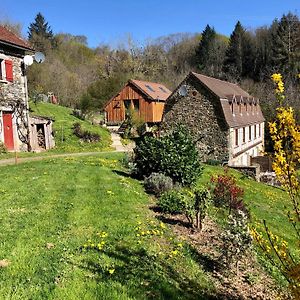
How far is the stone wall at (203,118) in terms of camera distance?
91.1ft

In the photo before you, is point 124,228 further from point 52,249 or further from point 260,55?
point 260,55

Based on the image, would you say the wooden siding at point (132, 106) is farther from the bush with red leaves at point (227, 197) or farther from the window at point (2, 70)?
the bush with red leaves at point (227, 197)

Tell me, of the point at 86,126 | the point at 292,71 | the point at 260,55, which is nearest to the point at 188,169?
the point at 86,126

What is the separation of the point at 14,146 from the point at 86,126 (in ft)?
36.4

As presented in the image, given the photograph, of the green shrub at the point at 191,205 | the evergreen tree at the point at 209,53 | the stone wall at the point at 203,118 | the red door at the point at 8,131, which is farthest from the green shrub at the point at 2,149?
the evergreen tree at the point at 209,53

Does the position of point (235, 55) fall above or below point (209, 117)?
above

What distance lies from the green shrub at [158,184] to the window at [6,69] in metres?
13.8

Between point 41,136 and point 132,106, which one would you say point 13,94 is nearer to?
point 41,136

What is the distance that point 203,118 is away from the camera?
28.4m

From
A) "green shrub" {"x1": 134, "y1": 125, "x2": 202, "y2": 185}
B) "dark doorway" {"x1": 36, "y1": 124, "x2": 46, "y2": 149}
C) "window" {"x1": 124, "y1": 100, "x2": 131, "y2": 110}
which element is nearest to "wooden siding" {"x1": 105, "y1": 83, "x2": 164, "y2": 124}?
"window" {"x1": 124, "y1": 100, "x2": 131, "y2": 110}

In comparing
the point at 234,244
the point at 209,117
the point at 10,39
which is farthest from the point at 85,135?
the point at 234,244

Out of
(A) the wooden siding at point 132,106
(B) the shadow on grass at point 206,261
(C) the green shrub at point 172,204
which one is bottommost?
(B) the shadow on grass at point 206,261

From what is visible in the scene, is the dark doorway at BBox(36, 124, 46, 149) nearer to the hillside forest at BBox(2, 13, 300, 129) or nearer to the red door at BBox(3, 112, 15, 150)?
the red door at BBox(3, 112, 15, 150)

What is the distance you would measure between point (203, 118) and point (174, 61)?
59320mm
